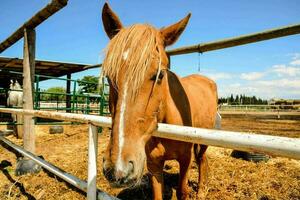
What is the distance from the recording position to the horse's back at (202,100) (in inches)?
126

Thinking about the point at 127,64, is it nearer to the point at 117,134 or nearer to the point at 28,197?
the point at 117,134

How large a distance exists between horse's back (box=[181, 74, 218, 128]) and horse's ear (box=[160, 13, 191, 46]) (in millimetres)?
1082

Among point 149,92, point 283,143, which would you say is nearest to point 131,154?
point 149,92

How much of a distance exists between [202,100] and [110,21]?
1942 millimetres

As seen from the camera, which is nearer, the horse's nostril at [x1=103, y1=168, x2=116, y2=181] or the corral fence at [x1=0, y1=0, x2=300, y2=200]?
the corral fence at [x1=0, y1=0, x2=300, y2=200]

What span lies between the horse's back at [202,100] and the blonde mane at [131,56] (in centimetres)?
144

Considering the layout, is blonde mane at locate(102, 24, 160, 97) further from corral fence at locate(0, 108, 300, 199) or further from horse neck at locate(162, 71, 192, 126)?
horse neck at locate(162, 71, 192, 126)

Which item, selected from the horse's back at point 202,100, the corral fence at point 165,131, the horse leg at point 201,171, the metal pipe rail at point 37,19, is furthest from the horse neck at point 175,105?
the metal pipe rail at point 37,19

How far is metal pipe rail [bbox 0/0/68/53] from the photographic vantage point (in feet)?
12.7

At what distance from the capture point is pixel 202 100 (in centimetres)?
365

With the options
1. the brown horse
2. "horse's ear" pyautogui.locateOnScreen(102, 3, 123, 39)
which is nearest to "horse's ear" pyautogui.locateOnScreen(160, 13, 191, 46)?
the brown horse

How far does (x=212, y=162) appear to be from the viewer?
491 cm

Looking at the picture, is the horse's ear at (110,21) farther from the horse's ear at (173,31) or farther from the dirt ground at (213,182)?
the dirt ground at (213,182)

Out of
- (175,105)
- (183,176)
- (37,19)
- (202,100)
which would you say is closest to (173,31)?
(175,105)
